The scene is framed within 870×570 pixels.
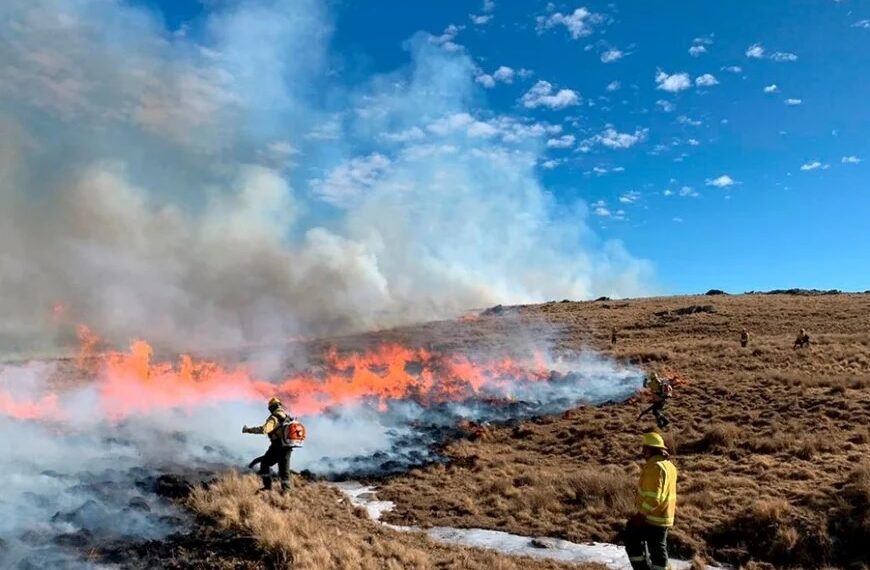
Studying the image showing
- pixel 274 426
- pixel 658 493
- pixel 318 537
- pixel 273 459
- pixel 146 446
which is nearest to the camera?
pixel 658 493

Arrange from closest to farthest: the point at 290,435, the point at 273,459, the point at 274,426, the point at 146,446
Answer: the point at 274,426 < the point at 290,435 < the point at 273,459 < the point at 146,446

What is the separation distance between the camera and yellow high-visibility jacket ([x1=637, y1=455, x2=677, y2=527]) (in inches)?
344

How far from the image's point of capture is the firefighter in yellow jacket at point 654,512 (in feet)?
28.7

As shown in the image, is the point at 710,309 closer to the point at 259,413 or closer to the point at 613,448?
the point at 613,448

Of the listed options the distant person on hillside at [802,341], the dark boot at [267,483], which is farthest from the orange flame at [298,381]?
the distant person on hillside at [802,341]

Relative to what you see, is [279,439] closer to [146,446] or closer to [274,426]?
[274,426]

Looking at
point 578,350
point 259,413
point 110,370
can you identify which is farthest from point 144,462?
point 578,350

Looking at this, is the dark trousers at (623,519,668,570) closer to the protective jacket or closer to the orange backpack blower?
the orange backpack blower

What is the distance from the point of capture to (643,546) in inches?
353

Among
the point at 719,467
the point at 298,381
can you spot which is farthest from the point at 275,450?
the point at 298,381

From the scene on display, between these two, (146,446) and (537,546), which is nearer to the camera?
(537,546)

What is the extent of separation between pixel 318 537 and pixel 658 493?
571cm

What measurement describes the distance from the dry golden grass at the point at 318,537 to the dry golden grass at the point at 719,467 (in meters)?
2.83

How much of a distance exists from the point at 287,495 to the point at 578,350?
120 feet
